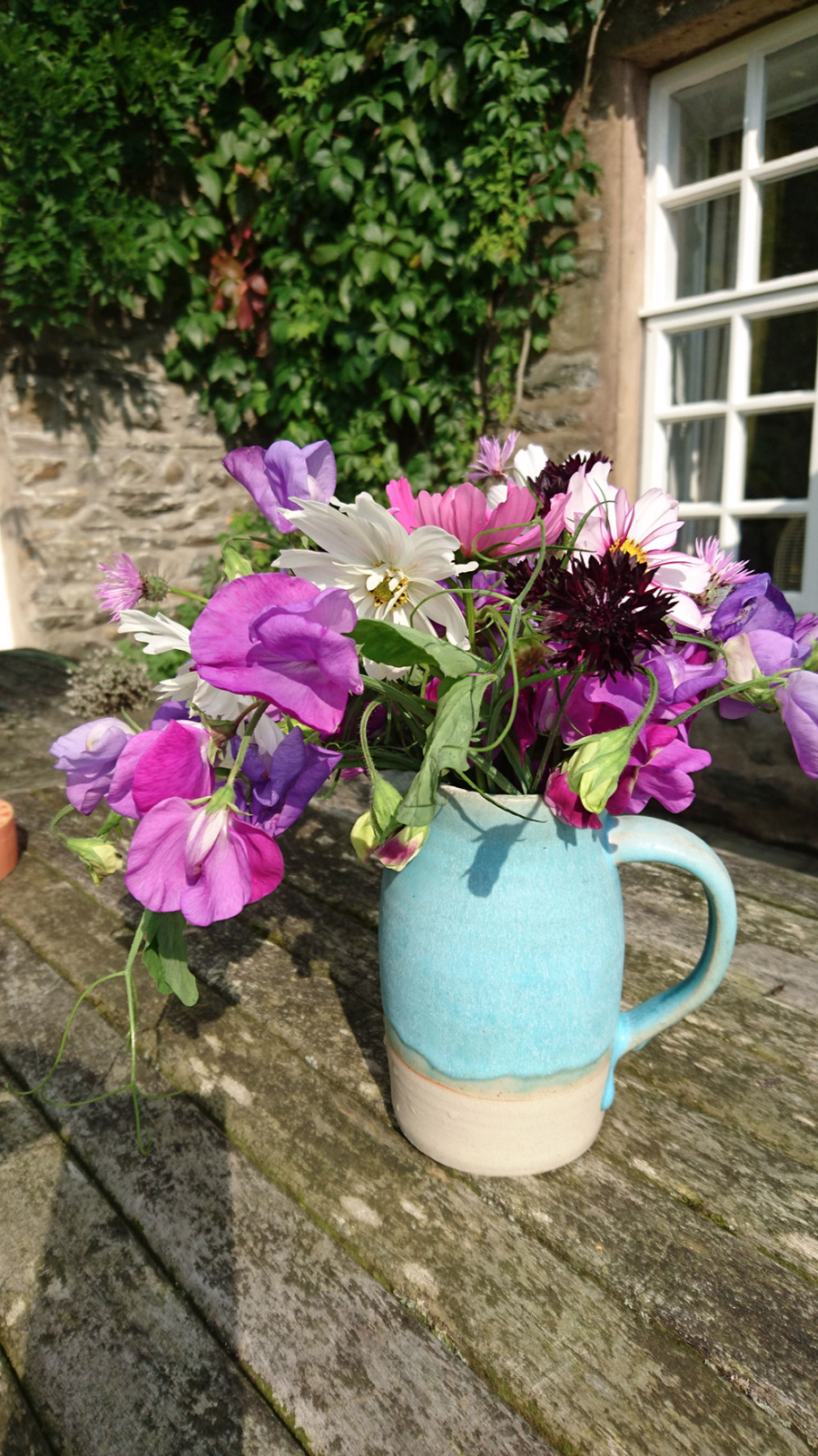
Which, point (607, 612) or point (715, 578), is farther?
point (715, 578)

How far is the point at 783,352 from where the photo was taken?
119 inches

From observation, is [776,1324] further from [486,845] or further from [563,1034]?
[486,845]

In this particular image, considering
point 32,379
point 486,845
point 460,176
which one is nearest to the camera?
point 486,845

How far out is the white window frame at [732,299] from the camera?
2.89 meters

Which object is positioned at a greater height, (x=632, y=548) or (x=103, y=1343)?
(x=632, y=548)

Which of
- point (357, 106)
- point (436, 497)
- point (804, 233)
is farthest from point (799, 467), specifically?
point (436, 497)

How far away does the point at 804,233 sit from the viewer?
2.96 metres

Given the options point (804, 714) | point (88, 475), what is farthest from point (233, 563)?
point (88, 475)

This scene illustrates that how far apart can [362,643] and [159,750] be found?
0.14m

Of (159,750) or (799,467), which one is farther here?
(799,467)

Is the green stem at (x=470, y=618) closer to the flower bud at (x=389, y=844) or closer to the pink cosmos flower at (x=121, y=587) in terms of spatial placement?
the flower bud at (x=389, y=844)

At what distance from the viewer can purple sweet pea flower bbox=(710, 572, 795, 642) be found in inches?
25.2

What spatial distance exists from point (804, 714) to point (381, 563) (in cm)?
28

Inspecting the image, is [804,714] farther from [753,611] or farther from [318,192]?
[318,192]
